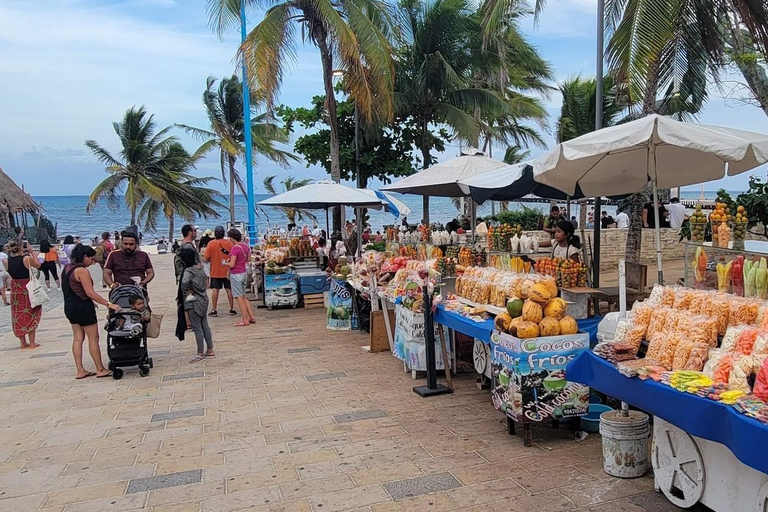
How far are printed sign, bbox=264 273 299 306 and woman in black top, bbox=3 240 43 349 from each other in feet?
14.2

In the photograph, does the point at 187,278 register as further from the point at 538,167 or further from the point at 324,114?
the point at 324,114

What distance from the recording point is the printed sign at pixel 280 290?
41.2 feet

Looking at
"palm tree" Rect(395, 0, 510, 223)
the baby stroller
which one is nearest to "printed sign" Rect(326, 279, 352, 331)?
the baby stroller

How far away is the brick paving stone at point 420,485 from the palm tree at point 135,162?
28898mm

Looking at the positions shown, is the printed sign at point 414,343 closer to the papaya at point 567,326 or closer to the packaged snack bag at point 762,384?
the papaya at point 567,326

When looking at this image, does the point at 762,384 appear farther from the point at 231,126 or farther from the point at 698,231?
the point at 231,126

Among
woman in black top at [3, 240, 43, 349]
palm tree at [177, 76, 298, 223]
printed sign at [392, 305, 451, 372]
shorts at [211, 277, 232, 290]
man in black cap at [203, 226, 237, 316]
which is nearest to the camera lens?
printed sign at [392, 305, 451, 372]

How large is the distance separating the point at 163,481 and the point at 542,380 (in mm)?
3052

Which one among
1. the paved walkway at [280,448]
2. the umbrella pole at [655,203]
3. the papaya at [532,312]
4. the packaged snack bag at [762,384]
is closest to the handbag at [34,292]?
the paved walkway at [280,448]

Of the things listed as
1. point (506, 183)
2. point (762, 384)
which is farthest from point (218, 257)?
point (762, 384)

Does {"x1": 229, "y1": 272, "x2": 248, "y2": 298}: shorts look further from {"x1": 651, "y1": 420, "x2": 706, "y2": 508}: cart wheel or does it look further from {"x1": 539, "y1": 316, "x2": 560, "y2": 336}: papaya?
{"x1": 651, "y1": 420, "x2": 706, "y2": 508}: cart wheel

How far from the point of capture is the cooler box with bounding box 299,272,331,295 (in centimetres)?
1284

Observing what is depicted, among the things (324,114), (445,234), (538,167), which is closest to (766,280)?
(538,167)

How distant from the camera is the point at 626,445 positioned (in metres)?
4.16
